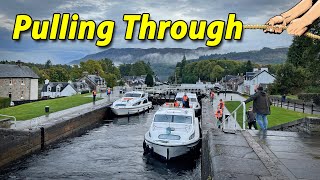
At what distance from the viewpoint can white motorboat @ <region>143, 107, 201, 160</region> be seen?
719 inches

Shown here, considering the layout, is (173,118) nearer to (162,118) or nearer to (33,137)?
(162,118)

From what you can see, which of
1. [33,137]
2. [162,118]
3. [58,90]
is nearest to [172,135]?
[162,118]

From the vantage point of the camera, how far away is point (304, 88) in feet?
194

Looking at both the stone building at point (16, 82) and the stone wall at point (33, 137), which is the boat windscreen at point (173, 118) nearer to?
the stone wall at point (33, 137)

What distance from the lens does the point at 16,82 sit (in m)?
70.4

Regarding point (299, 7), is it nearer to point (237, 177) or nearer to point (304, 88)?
point (237, 177)

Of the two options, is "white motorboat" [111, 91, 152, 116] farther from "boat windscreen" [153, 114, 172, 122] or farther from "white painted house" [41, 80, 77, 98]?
"white painted house" [41, 80, 77, 98]

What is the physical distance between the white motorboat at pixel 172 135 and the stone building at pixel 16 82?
56.3m

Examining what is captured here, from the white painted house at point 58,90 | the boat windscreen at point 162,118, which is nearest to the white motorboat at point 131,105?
the boat windscreen at point 162,118

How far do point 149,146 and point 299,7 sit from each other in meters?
16.3

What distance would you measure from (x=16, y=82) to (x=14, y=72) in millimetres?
2167

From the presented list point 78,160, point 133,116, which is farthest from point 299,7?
point 133,116

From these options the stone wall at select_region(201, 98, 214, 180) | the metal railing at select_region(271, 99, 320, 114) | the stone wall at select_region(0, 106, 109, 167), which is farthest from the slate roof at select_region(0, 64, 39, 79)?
the stone wall at select_region(201, 98, 214, 180)

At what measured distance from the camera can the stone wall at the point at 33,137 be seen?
17828 millimetres
